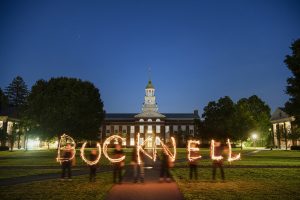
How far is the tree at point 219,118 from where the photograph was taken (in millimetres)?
85312

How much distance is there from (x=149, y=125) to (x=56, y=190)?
11096 centimetres

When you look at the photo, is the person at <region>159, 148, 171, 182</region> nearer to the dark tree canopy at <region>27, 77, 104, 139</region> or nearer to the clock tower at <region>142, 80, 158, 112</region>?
the dark tree canopy at <region>27, 77, 104, 139</region>

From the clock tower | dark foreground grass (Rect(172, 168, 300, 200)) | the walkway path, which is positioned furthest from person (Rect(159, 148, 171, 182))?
the clock tower

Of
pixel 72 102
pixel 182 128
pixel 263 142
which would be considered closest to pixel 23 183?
pixel 72 102

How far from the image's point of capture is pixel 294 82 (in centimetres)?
3950

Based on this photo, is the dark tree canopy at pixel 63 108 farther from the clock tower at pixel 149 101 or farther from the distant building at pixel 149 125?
the clock tower at pixel 149 101

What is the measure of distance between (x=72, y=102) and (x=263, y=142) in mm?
77075

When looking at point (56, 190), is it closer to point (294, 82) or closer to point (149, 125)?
point (294, 82)

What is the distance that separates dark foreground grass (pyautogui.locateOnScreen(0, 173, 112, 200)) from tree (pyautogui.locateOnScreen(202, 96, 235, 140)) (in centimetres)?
7224

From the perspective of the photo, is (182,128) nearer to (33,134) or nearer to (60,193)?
(33,134)

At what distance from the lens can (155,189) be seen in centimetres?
1481

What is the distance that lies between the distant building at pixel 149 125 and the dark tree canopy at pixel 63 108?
71.1m

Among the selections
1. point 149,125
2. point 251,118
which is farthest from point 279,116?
point 149,125

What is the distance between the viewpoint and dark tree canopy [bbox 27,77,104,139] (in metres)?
43.5
